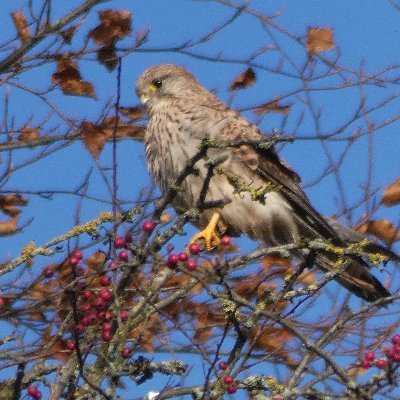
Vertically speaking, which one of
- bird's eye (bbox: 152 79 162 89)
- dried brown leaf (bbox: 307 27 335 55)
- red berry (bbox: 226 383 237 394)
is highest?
bird's eye (bbox: 152 79 162 89)

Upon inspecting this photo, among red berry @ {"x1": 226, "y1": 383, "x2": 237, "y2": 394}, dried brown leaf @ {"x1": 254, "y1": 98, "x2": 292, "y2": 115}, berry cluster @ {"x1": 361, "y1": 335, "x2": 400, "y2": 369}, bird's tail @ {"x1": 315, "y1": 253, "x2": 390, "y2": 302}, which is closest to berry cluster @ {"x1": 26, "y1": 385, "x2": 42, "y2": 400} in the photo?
red berry @ {"x1": 226, "y1": 383, "x2": 237, "y2": 394}

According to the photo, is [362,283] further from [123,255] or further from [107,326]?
[107,326]

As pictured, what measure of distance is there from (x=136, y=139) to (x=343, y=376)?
111 inches

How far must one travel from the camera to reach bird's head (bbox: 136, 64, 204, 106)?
551 centimetres

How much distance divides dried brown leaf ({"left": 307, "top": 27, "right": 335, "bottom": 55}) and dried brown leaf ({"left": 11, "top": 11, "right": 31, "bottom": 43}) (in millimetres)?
1408

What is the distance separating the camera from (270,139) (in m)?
2.87

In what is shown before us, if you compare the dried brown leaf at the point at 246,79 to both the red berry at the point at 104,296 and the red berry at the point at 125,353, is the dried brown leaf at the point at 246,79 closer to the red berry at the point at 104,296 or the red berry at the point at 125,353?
the red berry at the point at 104,296

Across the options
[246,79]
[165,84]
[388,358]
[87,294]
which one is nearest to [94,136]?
[246,79]

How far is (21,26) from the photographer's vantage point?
4504mm

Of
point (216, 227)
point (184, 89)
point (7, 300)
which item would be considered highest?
point (184, 89)

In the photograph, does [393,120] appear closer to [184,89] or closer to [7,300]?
[184,89]

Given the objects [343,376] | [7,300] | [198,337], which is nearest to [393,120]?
[198,337]

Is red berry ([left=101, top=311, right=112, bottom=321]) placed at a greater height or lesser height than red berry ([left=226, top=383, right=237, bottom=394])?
greater

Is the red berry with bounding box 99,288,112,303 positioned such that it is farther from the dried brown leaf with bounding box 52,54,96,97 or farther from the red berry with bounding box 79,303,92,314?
the dried brown leaf with bounding box 52,54,96,97
